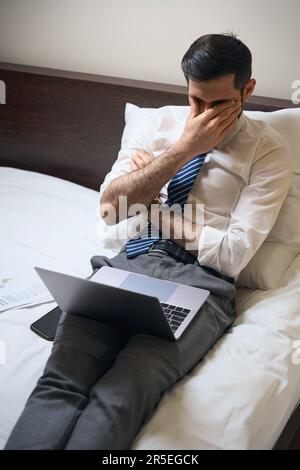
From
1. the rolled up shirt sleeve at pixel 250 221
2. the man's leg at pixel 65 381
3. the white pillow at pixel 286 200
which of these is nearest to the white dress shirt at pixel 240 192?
the rolled up shirt sleeve at pixel 250 221

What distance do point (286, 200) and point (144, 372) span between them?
2.34ft

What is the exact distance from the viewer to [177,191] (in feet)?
5.13

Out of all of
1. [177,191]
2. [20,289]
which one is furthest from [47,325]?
[177,191]

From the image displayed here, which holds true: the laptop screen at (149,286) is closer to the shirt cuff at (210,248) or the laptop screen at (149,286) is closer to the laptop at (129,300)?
the laptop at (129,300)

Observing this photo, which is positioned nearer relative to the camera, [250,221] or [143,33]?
[250,221]

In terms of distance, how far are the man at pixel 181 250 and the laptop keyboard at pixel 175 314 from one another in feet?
0.10

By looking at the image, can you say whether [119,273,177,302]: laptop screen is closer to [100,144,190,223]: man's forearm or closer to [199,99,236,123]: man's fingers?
[100,144,190,223]: man's forearm

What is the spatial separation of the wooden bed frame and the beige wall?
0.08 m

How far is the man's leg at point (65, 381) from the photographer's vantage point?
3.39 feet

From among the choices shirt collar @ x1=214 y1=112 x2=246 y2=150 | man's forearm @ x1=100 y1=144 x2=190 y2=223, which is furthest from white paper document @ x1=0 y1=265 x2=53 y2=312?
shirt collar @ x1=214 y1=112 x2=246 y2=150

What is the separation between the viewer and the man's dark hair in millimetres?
1388

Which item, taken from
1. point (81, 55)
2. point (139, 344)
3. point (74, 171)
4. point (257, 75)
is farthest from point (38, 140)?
point (139, 344)

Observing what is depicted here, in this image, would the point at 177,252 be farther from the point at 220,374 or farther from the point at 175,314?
the point at 220,374
